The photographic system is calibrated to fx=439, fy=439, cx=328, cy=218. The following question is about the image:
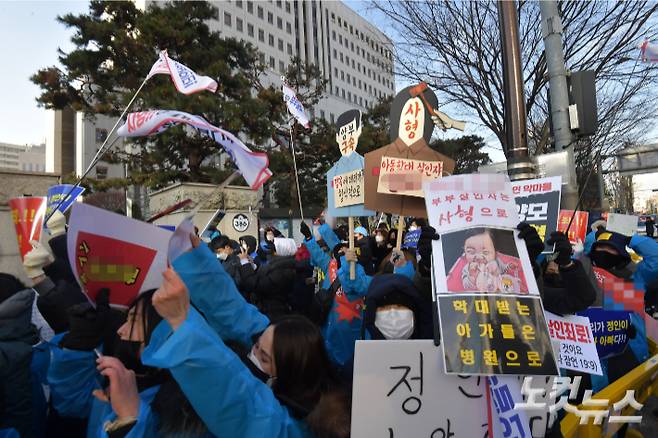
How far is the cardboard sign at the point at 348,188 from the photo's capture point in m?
4.21

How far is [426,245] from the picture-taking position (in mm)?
2463

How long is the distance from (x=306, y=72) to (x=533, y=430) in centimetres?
1992

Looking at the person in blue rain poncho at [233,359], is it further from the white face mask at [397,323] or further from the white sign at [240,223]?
the white sign at [240,223]

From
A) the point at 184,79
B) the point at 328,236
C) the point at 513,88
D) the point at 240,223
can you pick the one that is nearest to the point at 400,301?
the point at 513,88

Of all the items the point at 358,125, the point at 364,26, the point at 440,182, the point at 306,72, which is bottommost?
the point at 440,182

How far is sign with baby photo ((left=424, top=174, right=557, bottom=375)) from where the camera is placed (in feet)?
5.97

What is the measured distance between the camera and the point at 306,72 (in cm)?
2022

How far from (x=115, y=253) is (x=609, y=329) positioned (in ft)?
11.1

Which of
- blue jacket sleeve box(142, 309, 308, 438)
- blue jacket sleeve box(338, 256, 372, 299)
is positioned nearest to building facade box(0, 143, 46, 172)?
blue jacket sleeve box(338, 256, 372, 299)

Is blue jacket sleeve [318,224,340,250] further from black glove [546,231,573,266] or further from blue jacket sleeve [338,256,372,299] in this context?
black glove [546,231,573,266]

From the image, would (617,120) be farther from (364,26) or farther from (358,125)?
(364,26)

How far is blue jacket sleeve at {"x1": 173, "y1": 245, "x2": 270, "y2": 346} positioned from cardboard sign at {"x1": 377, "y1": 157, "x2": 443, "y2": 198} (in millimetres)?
1504

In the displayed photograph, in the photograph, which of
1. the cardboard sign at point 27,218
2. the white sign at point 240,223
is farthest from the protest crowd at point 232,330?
the white sign at point 240,223

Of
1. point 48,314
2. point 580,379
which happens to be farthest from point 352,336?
point 48,314
